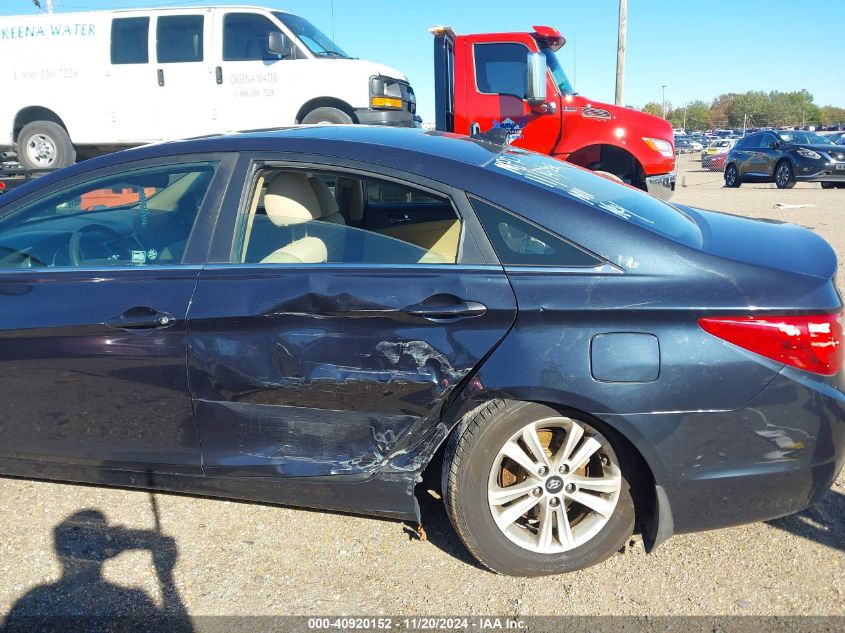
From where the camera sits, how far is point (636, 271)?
243cm

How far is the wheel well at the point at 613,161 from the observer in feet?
27.5

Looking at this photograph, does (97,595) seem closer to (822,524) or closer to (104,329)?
(104,329)

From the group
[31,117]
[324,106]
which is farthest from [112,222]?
[31,117]

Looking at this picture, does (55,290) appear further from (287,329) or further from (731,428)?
(731,428)

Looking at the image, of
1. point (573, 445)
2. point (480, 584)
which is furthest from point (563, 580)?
point (573, 445)

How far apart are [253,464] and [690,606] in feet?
5.41

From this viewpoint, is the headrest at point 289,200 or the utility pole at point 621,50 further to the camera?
the utility pole at point 621,50

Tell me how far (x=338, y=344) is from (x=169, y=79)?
710 cm

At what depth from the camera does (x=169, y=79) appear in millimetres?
8430

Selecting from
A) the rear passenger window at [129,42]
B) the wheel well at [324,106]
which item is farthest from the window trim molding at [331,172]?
the rear passenger window at [129,42]

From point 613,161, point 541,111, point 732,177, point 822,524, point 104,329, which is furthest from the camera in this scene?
point 732,177

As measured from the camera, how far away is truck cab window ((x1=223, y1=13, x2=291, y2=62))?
8281 millimetres

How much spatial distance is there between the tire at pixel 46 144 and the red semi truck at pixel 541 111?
4.67m

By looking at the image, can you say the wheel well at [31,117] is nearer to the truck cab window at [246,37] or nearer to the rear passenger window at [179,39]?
the rear passenger window at [179,39]
